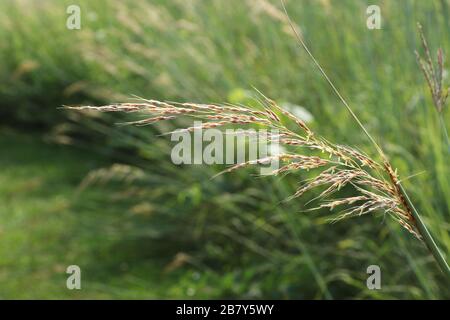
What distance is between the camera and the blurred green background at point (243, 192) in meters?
2.80

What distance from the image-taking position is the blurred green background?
2805 millimetres

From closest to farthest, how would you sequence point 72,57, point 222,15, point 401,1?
point 401,1
point 222,15
point 72,57

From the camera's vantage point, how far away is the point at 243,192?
3.42m

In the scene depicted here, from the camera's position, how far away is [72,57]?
5.76 meters

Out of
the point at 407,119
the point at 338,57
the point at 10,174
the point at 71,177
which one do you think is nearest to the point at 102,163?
the point at 71,177

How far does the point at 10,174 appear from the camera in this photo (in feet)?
17.9

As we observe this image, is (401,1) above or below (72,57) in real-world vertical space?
below

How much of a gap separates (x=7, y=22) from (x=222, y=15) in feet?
8.37

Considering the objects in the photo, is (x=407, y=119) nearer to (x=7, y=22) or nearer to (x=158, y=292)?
(x=158, y=292)

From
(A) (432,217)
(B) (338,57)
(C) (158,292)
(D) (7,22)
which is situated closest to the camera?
(A) (432,217)

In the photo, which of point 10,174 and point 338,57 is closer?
point 338,57
